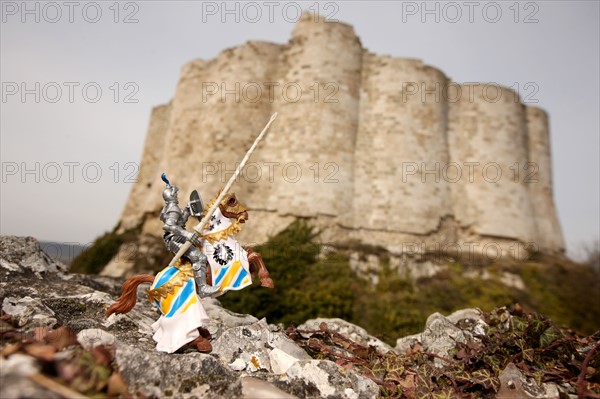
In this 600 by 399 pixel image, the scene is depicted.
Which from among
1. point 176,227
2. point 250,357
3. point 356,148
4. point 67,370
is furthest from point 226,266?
point 356,148

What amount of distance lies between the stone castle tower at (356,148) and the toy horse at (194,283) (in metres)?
9.35

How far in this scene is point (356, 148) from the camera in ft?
48.3

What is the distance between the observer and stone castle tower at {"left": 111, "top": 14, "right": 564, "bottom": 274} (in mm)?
13875

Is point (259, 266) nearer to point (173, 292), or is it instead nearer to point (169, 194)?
point (173, 292)

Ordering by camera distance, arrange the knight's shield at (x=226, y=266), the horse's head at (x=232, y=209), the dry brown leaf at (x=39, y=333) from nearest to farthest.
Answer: the dry brown leaf at (x=39, y=333) → the knight's shield at (x=226, y=266) → the horse's head at (x=232, y=209)

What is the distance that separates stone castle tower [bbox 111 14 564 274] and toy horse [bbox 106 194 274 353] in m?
9.35

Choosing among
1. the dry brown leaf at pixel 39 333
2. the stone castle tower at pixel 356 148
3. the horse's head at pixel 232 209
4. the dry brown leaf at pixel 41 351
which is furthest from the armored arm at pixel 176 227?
the stone castle tower at pixel 356 148

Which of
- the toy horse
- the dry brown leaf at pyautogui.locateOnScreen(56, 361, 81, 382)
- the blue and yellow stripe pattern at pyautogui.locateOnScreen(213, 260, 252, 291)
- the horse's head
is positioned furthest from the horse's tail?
the dry brown leaf at pyautogui.locateOnScreen(56, 361, 81, 382)

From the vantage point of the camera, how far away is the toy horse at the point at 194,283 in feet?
10.8

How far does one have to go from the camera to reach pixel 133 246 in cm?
1554

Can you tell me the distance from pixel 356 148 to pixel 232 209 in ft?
36.7

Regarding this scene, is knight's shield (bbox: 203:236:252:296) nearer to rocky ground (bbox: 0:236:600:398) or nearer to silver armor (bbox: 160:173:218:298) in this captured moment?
silver armor (bbox: 160:173:218:298)

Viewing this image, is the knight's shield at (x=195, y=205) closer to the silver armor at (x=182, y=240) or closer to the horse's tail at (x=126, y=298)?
the silver armor at (x=182, y=240)

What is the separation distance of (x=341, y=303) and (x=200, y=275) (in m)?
7.64
